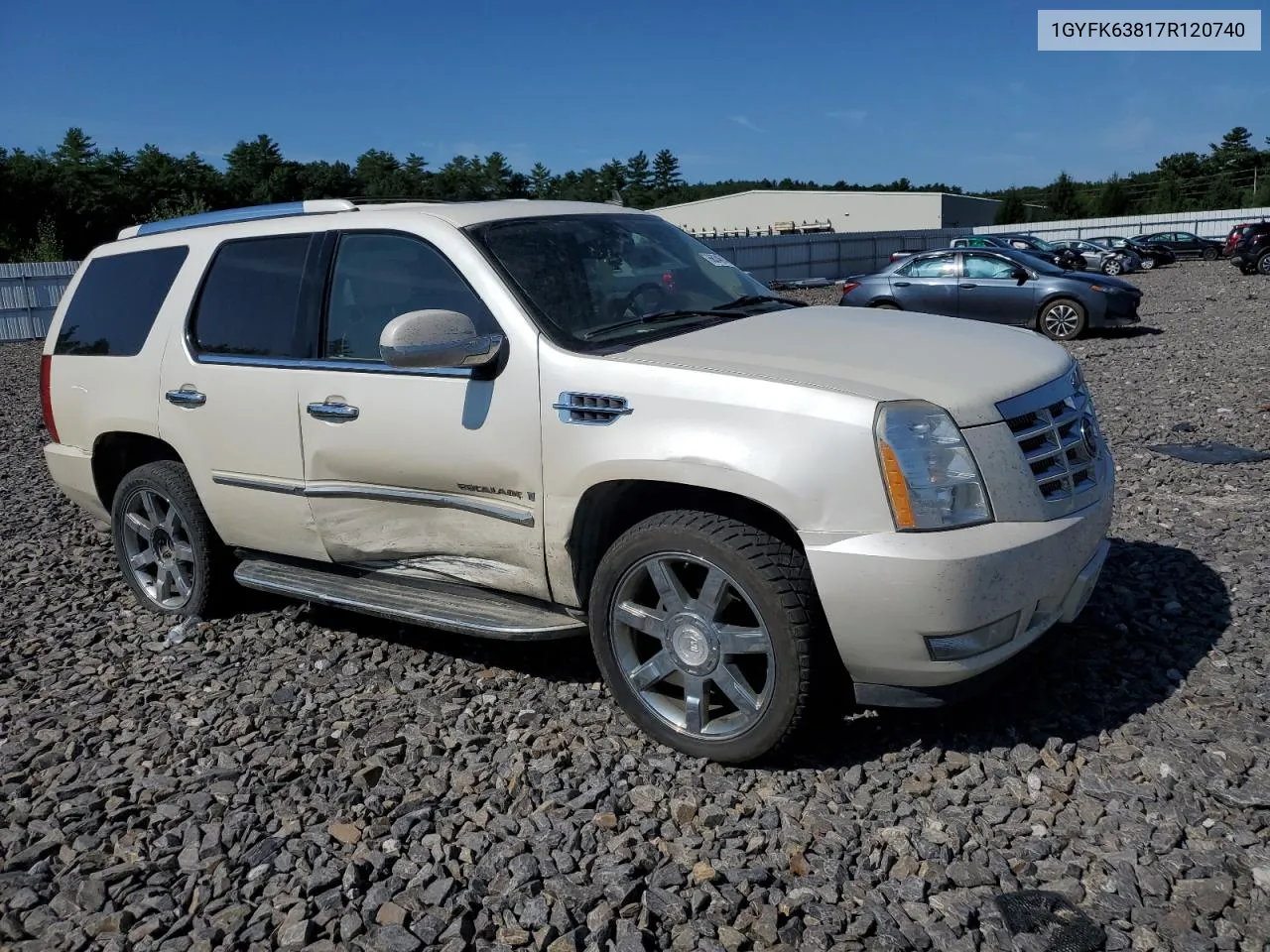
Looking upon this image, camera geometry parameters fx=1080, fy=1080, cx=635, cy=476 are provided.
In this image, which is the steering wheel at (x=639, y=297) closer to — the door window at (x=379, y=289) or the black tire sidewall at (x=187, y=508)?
the door window at (x=379, y=289)

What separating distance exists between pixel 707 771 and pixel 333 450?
6.30 feet

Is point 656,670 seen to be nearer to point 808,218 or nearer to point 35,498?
point 35,498

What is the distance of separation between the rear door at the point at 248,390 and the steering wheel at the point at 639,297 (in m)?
1.31

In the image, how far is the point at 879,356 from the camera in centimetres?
357

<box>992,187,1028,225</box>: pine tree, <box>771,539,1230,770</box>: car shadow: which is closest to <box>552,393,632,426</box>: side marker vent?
<box>771,539,1230,770</box>: car shadow

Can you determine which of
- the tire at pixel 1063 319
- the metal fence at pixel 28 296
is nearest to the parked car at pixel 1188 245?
the tire at pixel 1063 319

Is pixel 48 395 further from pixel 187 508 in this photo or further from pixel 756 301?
pixel 756 301

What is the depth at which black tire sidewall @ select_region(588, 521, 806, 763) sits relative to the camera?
10.8 ft

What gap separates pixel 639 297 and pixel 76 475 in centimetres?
329

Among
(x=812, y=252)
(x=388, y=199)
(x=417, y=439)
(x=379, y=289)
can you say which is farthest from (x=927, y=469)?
(x=812, y=252)

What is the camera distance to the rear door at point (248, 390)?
4.46m

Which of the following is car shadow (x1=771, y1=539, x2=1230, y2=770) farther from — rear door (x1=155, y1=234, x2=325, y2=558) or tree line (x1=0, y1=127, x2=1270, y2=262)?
tree line (x1=0, y1=127, x2=1270, y2=262)

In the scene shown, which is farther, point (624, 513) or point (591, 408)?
point (624, 513)

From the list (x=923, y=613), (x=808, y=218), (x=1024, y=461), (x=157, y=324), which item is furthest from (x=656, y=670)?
(x=808, y=218)
